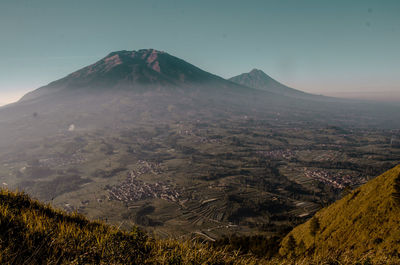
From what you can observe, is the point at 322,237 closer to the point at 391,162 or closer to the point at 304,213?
the point at 304,213

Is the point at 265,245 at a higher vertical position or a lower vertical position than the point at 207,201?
higher

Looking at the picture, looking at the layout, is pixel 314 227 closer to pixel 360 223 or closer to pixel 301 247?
pixel 301 247

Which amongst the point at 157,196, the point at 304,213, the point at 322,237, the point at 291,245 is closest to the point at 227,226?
the point at 304,213

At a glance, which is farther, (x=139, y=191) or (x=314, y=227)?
(x=139, y=191)

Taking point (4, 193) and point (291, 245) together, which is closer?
point (4, 193)

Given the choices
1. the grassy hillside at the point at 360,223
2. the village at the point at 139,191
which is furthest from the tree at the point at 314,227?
the village at the point at 139,191

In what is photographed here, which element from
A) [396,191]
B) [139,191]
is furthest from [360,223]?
[139,191]

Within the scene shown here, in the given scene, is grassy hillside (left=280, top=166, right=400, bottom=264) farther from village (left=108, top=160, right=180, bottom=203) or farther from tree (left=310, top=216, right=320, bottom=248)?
village (left=108, top=160, right=180, bottom=203)

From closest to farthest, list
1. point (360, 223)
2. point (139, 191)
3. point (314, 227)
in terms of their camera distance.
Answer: point (360, 223) < point (314, 227) < point (139, 191)

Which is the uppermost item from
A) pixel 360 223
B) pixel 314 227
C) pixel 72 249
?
pixel 72 249
